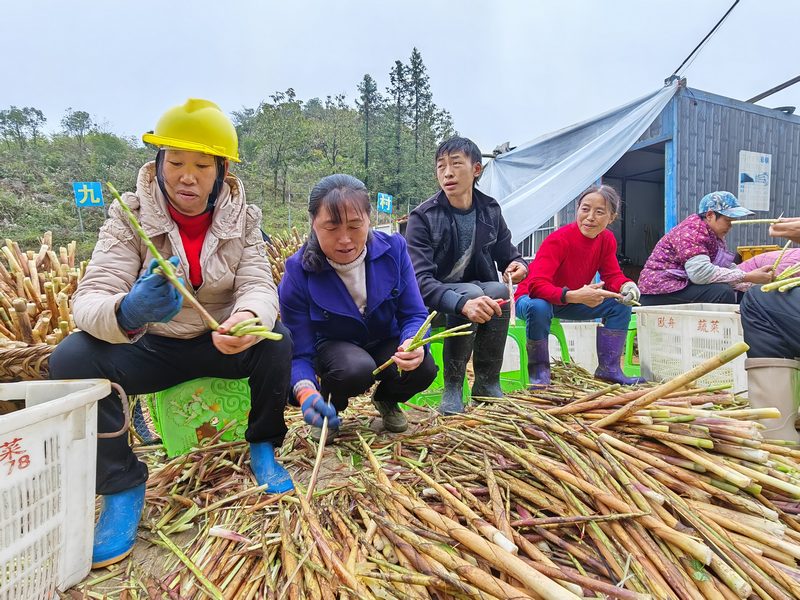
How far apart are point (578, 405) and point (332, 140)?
31.9 m

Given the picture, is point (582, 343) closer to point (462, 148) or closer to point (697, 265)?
point (697, 265)

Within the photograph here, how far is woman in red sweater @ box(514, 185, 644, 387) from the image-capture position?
→ 306 cm

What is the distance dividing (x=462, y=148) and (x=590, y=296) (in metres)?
1.35

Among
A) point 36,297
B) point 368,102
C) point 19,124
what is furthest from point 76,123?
point 36,297

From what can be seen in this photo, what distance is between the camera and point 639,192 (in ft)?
32.3

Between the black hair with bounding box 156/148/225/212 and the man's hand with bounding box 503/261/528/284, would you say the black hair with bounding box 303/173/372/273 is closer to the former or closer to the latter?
the black hair with bounding box 156/148/225/212

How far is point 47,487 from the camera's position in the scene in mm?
1152

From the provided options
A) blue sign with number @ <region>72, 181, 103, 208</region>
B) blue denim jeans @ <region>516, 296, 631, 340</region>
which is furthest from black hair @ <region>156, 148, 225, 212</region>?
blue sign with number @ <region>72, 181, 103, 208</region>

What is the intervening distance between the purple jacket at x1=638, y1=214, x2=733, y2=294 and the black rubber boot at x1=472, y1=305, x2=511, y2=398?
2006 mm

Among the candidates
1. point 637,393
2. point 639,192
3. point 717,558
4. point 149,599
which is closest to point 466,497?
point 717,558

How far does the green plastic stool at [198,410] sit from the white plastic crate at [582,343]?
2.71m

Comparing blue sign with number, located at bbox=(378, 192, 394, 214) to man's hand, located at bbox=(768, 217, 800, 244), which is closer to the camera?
man's hand, located at bbox=(768, 217, 800, 244)

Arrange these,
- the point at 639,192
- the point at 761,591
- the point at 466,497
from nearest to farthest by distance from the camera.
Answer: the point at 761,591
the point at 466,497
the point at 639,192

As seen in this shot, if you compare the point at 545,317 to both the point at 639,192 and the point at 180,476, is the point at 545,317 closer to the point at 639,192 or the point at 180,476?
the point at 180,476
